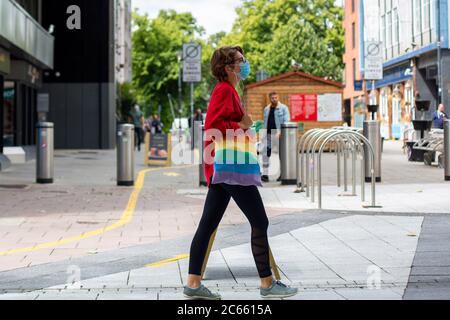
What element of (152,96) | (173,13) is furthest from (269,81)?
(173,13)

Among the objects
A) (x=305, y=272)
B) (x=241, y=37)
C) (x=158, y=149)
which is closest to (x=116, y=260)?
(x=305, y=272)

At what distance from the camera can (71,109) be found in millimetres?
36125

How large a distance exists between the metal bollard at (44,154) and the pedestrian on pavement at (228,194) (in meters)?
11.0

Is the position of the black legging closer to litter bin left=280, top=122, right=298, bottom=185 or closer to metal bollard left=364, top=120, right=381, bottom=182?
litter bin left=280, top=122, right=298, bottom=185

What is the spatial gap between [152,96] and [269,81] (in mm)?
39598

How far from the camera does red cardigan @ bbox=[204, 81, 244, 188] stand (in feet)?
17.0

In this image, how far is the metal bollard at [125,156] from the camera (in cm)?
1545

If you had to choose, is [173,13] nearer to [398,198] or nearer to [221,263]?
[398,198]

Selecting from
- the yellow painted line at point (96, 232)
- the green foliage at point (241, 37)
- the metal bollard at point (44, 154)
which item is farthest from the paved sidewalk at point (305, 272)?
the green foliage at point (241, 37)

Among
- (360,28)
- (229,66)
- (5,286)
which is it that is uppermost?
(360,28)

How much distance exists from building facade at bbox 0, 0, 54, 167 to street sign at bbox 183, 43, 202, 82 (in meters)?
4.64

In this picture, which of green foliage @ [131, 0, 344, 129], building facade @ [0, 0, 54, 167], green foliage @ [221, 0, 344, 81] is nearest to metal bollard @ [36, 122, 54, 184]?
building facade @ [0, 0, 54, 167]

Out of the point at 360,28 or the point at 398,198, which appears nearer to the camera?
the point at 398,198

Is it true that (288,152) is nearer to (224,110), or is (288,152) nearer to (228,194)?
(228,194)
